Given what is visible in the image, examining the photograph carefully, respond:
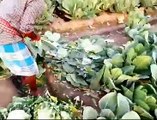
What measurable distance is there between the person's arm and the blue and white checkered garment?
3.9 inches

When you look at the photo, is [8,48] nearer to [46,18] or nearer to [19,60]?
[19,60]

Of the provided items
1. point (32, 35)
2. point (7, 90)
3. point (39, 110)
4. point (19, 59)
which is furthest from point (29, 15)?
point (39, 110)

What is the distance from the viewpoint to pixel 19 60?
2305 mm

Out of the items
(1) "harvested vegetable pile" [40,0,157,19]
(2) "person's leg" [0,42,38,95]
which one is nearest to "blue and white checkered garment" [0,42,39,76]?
(2) "person's leg" [0,42,38,95]

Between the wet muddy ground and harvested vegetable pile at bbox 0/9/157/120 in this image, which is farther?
the wet muddy ground

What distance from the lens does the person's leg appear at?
229 cm

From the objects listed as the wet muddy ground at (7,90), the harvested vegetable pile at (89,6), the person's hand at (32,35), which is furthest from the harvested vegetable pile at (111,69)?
the harvested vegetable pile at (89,6)

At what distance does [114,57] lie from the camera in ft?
6.97

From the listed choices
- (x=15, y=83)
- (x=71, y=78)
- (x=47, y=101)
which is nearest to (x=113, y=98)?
(x=47, y=101)

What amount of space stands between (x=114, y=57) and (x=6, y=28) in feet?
1.83

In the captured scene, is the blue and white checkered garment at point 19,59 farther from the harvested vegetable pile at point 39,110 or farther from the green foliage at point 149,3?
the green foliage at point 149,3

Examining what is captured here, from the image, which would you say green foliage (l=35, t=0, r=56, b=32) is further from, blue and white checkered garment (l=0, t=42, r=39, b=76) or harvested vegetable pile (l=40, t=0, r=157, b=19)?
blue and white checkered garment (l=0, t=42, r=39, b=76)

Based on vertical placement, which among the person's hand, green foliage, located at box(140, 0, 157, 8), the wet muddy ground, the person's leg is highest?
green foliage, located at box(140, 0, 157, 8)

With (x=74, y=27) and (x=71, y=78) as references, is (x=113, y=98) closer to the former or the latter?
(x=71, y=78)
